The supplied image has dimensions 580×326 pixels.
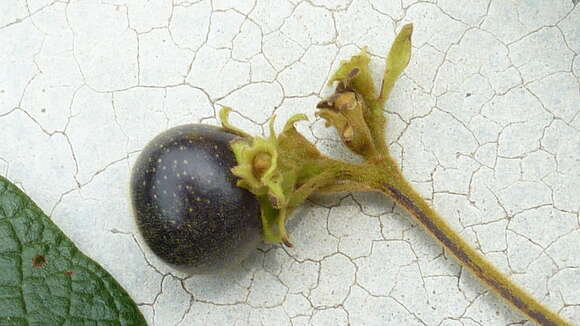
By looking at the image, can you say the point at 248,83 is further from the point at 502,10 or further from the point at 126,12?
the point at 502,10

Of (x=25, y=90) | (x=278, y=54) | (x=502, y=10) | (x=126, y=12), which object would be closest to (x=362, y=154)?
(x=278, y=54)

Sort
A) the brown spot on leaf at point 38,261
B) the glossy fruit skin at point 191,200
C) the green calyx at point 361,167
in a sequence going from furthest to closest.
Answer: the brown spot on leaf at point 38,261, the green calyx at point 361,167, the glossy fruit skin at point 191,200

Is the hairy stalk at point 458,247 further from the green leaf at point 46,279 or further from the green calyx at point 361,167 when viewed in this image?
the green leaf at point 46,279

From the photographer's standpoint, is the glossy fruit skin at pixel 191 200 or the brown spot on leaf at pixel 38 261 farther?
the brown spot on leaf at pixel 38 261

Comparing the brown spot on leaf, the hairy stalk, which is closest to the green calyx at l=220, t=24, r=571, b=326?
the hairy stalk

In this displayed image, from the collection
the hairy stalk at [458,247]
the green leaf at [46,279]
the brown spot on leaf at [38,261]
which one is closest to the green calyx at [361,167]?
the hairy stalk at [458,247]

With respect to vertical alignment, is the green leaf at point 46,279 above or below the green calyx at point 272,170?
below
